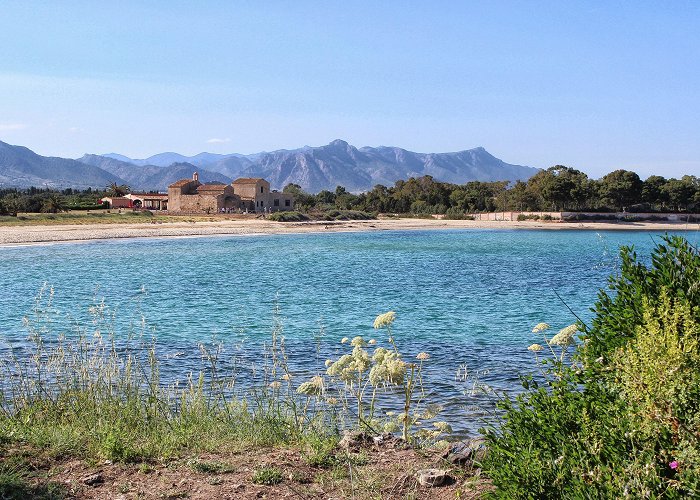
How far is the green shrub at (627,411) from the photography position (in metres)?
3.45

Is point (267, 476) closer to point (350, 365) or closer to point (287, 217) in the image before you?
point (350, 365)

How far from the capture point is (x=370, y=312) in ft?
76.2

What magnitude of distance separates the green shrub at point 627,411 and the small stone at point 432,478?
1.26 meters

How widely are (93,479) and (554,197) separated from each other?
365 feet

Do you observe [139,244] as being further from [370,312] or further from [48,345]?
[48,345]

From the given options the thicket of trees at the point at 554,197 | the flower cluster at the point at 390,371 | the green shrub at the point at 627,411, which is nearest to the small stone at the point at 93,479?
the flower cluster at the point at 390,371

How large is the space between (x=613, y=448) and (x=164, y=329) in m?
16.5

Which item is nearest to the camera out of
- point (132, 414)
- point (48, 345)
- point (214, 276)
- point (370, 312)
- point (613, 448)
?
point (613, 448)

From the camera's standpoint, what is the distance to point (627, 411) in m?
3.68

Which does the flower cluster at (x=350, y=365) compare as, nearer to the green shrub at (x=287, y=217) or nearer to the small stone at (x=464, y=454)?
the small stone at (x=464, y=454)

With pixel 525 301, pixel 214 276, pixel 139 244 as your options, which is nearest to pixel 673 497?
pixel 525 301

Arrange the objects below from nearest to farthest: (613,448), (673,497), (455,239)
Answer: (673,497), (613,448), (455,239)

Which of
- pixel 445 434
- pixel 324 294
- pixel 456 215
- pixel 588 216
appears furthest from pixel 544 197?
pixel 445 434

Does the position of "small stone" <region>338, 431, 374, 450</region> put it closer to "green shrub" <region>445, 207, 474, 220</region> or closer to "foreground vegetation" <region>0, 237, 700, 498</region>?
"foreground vegetation" <region>0, 237, 700, 498</region>
